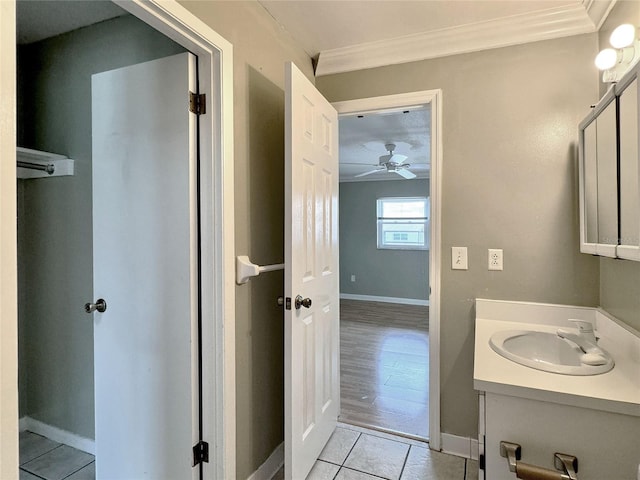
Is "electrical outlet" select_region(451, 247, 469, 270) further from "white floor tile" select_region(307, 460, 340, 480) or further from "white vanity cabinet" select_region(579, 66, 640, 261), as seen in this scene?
"white floor tile" select_region(307, 460, 340, 480)

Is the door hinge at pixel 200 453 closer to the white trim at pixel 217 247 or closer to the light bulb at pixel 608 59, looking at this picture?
the white trim at pixel 217 247

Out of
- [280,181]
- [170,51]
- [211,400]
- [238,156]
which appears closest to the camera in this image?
[211,400]

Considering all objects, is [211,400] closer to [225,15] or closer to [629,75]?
[225,15]

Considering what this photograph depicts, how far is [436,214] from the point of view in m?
1.98

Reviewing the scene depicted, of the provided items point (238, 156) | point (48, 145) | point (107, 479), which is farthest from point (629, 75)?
point (48, 145)

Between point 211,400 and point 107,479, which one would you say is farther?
point 107,479

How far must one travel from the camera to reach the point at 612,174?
4.22 feet

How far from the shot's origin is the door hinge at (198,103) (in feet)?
4.62

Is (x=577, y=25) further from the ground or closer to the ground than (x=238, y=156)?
further from the ground

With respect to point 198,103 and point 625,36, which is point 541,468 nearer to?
point 625,36

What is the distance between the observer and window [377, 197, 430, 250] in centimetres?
616

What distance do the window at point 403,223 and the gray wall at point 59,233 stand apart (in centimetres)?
516

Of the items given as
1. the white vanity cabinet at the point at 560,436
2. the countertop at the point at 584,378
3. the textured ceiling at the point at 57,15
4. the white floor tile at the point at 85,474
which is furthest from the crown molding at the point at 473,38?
the white floor tile at the point at 85,474

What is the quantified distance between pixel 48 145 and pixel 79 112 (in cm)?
31
